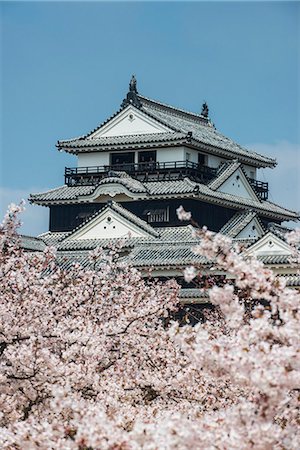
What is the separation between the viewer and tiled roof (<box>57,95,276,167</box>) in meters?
46.3

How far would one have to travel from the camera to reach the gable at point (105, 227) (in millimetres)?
42531

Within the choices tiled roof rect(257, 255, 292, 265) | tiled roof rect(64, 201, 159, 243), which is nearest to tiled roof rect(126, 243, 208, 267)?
tiled roof rect(64, 201, 159, 243)

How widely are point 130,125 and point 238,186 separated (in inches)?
230

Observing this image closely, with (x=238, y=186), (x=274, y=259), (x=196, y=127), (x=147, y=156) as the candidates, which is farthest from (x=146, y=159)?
(x=274, y=259)

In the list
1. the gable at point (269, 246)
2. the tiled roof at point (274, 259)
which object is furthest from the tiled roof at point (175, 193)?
the tiled roof at point (274, 259)

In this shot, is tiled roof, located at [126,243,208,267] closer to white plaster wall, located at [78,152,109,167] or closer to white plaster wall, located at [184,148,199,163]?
white plaster wall, located at [184,148,199,163]

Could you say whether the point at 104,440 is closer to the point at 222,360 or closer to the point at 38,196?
the point at 222,360

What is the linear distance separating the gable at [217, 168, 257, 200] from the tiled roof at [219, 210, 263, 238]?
54.5 inches

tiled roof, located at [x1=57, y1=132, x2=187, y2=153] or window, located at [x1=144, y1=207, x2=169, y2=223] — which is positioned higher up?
tiled roof, located at [x1=57, y1=132, x2=187, y2=153]

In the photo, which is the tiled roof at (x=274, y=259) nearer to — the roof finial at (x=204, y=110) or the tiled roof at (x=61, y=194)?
the tiled roof at (x=61, y=194)

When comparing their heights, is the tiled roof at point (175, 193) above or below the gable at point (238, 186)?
below

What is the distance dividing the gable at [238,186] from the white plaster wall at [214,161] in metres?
1.39

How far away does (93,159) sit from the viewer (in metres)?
48.3

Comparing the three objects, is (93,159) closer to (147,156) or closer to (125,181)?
(147,156)
